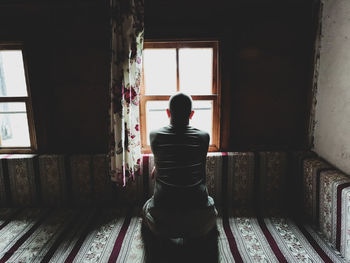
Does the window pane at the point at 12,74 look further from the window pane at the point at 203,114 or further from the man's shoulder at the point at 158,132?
the window pane at the point at 203,114

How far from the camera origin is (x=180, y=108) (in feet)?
5.68

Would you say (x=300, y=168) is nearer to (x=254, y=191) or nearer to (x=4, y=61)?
(x=254, y=191)

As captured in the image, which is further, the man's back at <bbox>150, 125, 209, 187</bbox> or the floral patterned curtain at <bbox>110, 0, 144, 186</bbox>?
the floral patterned curtain at <bbox>110, 0, 144, 186</bbox>

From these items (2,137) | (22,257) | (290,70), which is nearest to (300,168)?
(290,70)

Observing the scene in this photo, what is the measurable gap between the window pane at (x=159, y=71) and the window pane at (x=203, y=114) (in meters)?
0.29

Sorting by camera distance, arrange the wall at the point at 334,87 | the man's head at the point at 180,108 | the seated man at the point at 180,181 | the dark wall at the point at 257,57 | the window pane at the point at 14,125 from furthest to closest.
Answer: the window pane at the point at 14,125
the dark wall at the point at 257,57
the wall at the point at 334,87
the man's head at the point at 180,108
the seated man at the point at 180,181

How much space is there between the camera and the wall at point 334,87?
188 cm

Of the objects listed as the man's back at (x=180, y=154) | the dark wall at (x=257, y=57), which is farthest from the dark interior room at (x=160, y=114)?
the man's back at (x=180, y=154)

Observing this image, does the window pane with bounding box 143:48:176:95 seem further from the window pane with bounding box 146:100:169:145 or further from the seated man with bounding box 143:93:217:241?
the seated man with bounding box 143:93:217:241

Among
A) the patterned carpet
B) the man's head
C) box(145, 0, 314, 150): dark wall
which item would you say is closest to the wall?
box(145, 0, 314, 150): dark wall

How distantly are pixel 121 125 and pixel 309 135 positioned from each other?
181 centimetres

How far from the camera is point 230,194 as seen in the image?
237cm

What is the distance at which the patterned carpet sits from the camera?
1.76m

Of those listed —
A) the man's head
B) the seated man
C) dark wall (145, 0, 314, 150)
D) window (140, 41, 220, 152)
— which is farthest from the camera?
window (140, 41, 220, 152)
